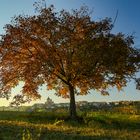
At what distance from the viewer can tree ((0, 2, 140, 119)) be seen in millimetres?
42875

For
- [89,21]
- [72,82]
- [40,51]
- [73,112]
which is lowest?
[73,112]

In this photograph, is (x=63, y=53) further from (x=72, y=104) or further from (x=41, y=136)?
(x=41, y=136)

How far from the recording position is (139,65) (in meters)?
45.7

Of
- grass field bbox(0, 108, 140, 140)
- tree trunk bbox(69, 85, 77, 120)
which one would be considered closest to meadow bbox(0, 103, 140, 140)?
grass field bbox(0, 108, 140, 140)

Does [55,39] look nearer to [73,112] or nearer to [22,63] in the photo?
[22,63]

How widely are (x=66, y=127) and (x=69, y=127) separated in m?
0.36

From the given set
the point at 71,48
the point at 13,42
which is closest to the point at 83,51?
the point at 71,48

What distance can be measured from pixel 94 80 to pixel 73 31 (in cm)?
530

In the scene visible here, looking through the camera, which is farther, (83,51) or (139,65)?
(139,65)

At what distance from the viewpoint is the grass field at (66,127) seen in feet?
80.7

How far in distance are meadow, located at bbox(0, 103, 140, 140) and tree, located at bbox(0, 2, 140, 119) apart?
2964 mm

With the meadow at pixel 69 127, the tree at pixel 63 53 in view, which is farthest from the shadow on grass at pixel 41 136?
the tree at pixel 63 53

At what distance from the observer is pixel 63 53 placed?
43.3 metres

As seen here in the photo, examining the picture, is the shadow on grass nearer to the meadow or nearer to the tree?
the meadow
